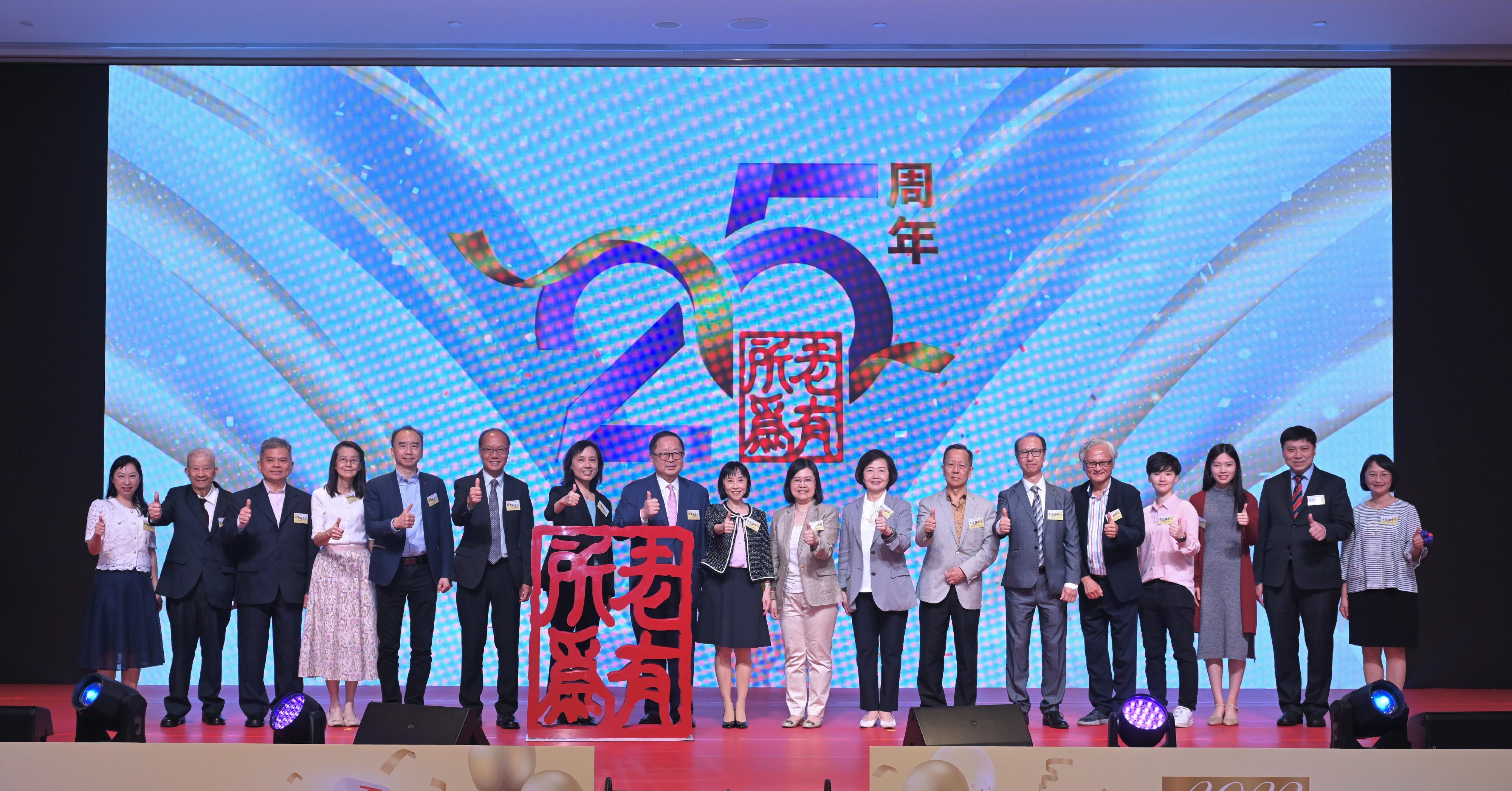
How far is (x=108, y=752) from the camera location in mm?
3066

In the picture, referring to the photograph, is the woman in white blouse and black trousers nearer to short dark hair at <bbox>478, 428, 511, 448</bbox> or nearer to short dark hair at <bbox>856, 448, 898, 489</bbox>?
short dark hair at <bbox>856, 448, 898, 489</bbox>

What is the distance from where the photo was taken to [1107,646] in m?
6.12

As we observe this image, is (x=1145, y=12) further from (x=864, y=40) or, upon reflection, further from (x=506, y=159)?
(x=506, y=159)

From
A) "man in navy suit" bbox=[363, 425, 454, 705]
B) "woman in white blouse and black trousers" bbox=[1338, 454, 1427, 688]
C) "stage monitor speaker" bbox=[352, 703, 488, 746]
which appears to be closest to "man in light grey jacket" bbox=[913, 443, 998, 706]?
"woman in white blouse and black trousers" bbox=[1338, 454, 1427, 688]

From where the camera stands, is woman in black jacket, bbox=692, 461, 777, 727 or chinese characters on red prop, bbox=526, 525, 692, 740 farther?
woman in black jacket, bbox=692, 461, 777, 727

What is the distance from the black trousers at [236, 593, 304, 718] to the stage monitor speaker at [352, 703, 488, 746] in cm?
232

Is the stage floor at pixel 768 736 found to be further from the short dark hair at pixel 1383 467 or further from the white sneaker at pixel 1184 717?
the short dark hair at pixel 1383 467

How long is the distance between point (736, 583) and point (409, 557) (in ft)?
5.00

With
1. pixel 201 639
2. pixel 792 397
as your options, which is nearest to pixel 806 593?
pixel 792 397

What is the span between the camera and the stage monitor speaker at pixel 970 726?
392cm

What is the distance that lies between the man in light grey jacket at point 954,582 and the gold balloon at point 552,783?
10.9 ft

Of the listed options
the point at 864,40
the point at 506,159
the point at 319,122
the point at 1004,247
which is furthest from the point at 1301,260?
the point at 319,122

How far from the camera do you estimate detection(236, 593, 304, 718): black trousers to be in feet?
19.8

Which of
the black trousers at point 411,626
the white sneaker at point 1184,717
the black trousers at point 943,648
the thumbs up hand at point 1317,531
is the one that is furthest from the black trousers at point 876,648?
the black trousers at point 411,626
